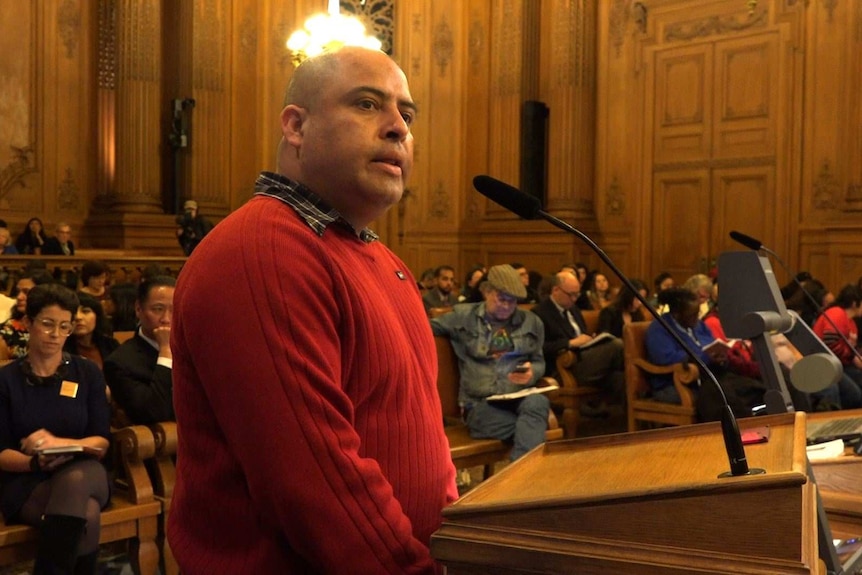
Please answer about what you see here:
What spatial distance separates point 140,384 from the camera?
380cm

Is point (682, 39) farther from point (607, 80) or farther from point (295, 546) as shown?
point (295, 546)

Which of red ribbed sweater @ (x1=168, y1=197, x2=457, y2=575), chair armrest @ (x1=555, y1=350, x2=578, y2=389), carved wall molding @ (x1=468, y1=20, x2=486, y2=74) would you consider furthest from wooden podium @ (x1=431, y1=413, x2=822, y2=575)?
carved wall molding @ (x1=468, y1=20, x2=486, y2=74)

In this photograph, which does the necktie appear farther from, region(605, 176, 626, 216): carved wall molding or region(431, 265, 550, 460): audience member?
region(605, 176, 626, 216): carved wall molding

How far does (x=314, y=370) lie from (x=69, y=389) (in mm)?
2519

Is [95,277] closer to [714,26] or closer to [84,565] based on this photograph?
[84,565]

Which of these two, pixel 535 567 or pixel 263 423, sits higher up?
pixel 263 423

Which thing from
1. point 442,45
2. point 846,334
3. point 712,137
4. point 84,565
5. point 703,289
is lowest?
point 84,565

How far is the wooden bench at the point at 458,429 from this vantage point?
15.7 feet

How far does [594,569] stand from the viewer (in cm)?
117

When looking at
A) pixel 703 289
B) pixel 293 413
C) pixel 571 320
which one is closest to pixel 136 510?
pixel 293 413

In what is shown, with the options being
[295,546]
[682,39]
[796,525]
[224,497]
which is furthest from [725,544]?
[682,39]

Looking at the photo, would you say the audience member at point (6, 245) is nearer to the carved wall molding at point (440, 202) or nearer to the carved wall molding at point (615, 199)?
the carved wall molding at point (440, 202)

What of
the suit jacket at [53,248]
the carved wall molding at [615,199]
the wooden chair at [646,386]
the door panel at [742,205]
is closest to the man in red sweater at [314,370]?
the wooden chair at [646,386]

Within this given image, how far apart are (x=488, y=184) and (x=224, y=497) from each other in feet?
2.46
